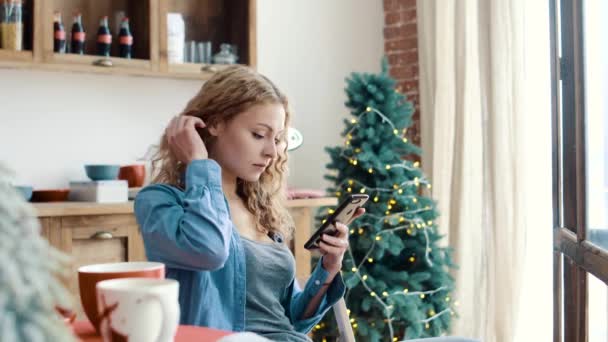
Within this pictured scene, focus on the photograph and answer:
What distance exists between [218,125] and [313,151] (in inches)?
109

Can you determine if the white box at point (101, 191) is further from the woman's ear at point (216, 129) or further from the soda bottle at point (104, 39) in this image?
the woman's ear at point (216, 129)

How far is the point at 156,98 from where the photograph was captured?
3826 mm

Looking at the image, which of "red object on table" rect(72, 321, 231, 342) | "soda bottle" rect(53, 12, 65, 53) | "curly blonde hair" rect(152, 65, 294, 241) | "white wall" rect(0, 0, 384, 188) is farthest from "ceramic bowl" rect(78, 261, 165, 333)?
"soda bottle" rect(53, 12, 65, 53)

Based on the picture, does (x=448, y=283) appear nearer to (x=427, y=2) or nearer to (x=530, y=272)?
(x=530, y=272)

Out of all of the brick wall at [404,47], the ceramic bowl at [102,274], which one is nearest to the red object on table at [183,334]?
the ceramic bowl at [102,274]

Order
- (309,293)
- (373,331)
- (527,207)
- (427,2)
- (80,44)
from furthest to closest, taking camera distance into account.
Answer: (427,2), (527,207), (373,331), (80,44), (309,293)

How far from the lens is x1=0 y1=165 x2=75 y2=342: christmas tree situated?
38cm

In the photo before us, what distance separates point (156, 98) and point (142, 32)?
0.42 metres

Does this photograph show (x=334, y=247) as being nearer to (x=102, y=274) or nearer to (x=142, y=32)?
(x=102, y=274)

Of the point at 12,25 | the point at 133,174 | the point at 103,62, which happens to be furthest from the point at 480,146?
the point at 12,25

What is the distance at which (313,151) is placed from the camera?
450 cm

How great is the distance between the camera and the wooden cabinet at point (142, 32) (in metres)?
3.11

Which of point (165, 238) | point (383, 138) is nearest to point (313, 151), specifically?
point (383, 138)

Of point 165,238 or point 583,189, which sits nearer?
point 165,238
